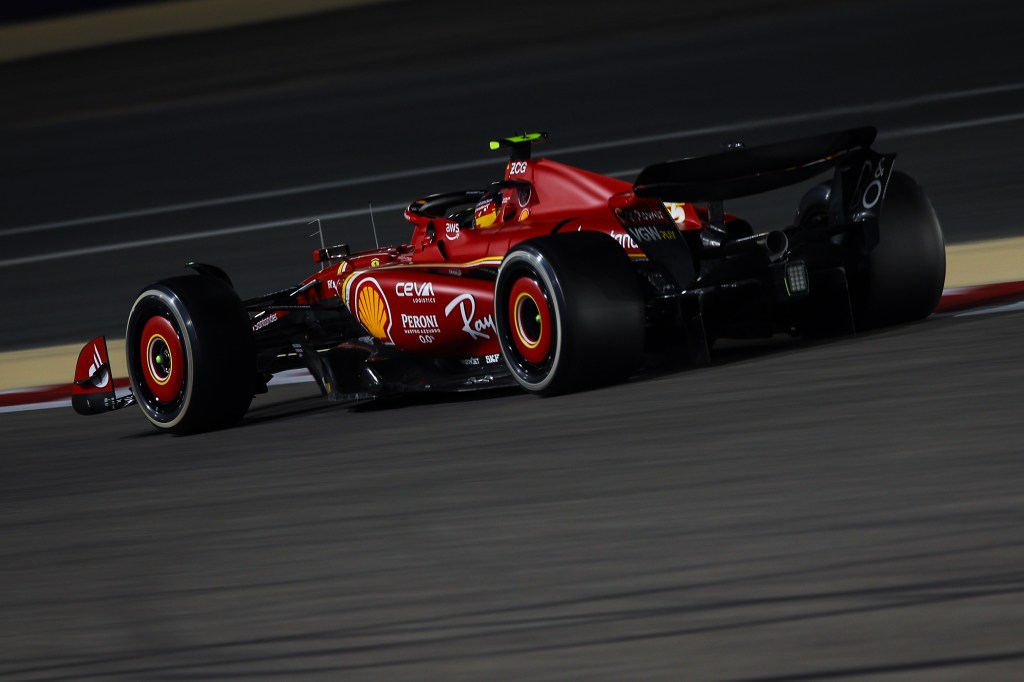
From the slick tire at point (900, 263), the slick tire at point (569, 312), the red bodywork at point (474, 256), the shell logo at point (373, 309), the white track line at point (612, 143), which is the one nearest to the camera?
the slick tire at point (569, 312)

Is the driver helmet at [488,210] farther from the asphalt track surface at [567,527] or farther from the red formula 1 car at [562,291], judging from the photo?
the asphalt track surface at [567,527]

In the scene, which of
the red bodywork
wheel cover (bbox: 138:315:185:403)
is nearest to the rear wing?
the red bodywork

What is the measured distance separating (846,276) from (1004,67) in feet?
39.9

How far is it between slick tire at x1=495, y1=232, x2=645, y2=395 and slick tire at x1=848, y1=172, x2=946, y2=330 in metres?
1.14

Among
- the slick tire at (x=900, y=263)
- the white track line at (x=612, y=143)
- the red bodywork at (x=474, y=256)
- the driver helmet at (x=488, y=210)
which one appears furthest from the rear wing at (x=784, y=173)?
Answer: the white track line at (x=612, y=143)

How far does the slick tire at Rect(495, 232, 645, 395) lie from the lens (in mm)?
6484

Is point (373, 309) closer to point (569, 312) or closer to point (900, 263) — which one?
point (569, 312)

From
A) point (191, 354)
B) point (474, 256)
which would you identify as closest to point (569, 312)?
point (474, 256)

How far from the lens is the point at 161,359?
7.86 meters

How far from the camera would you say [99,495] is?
6.41m

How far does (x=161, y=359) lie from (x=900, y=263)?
3.49 m

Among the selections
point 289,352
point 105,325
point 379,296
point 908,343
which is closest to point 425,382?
point 379,296

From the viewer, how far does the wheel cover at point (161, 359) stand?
25.3 ft

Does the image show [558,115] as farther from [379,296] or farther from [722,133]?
[379,296]
